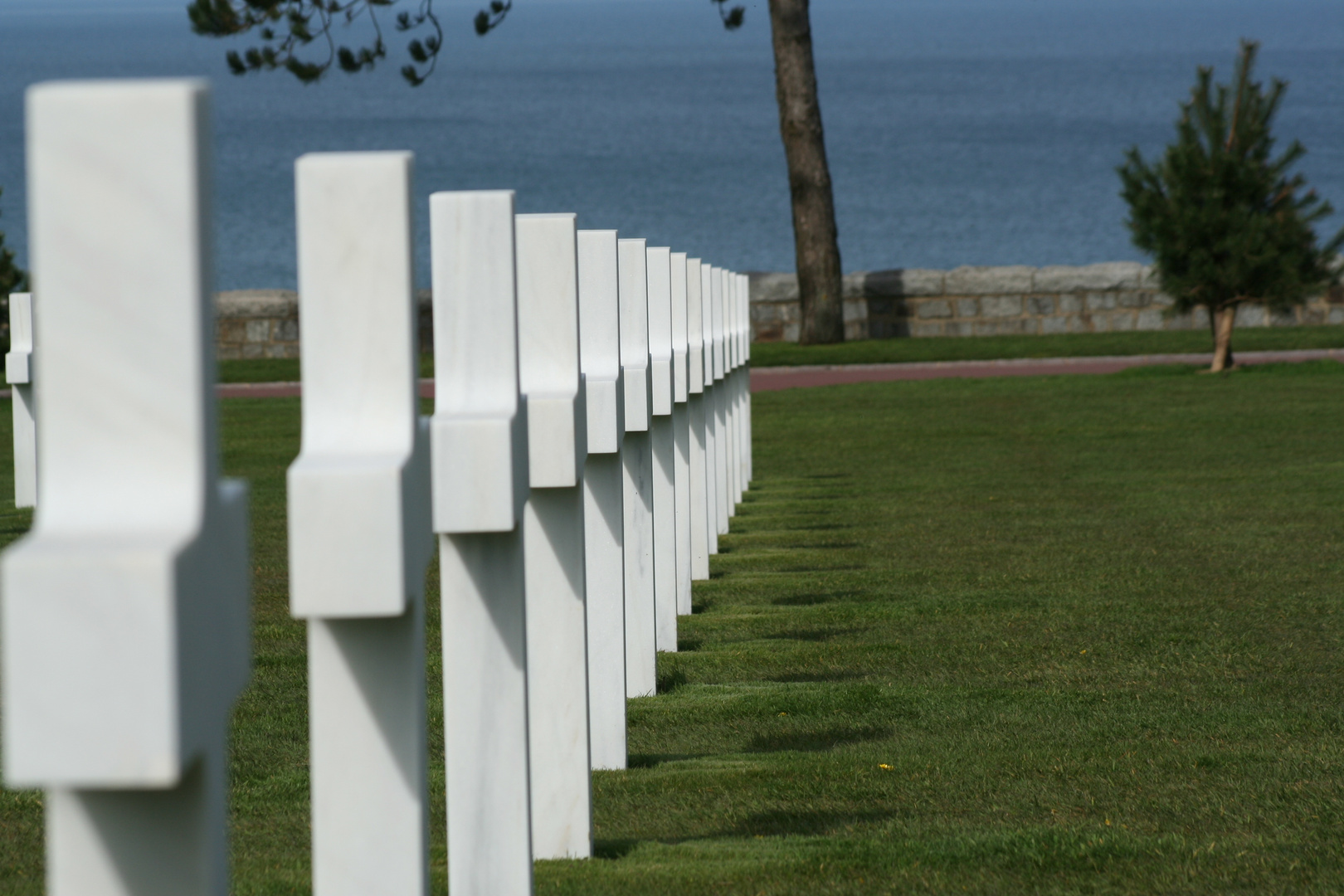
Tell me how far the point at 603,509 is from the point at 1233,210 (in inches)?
625

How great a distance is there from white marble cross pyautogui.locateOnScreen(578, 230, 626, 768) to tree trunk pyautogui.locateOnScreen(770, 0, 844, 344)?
20.9 metres

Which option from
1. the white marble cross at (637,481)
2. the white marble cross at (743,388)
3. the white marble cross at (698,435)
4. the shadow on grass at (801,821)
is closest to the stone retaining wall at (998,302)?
the white marble cross at (743,388)

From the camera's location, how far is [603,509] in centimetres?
400

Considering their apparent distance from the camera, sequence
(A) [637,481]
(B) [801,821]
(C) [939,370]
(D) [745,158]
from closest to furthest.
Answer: (B) [801,821] → (A) [637,481] → (C) [939,370] → (D) [745,158]

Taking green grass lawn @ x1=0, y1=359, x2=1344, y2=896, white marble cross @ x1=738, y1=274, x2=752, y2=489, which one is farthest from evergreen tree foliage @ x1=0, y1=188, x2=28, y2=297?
white marble cross @ x1=738, y1=274, x2=752, y2=489

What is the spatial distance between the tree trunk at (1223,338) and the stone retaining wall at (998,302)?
7.37 m

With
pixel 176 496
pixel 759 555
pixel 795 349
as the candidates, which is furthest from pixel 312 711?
pixel 795 349

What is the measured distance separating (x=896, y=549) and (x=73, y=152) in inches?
279

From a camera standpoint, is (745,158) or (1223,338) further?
(745,158)

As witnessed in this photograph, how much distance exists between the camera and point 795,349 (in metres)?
24.0

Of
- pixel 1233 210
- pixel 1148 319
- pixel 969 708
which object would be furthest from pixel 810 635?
pixel 1148 319

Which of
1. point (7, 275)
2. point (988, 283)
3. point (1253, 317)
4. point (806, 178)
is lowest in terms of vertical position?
point (1253, 317)

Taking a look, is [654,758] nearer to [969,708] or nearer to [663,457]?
[969,708]

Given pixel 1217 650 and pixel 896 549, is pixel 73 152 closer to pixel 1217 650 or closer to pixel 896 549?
pixel 1217 650
